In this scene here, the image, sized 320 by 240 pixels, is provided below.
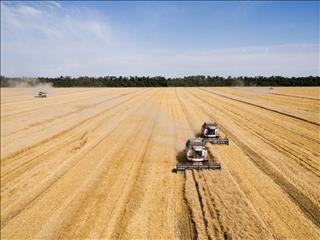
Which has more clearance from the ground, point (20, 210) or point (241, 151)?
point (241, 151)

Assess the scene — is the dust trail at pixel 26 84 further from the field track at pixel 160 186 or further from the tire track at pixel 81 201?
the tire track at pixel 81 201

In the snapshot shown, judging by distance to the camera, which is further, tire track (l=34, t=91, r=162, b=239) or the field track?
tire track (l=34, t=91, r=162, b=239)

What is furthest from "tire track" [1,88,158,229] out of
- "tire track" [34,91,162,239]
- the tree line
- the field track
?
the tree line

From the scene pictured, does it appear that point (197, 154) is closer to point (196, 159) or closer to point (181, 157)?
point (196, 159)

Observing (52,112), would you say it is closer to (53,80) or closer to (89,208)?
(89,208)

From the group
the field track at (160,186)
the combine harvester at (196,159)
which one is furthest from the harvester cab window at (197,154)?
the field track at (160,186)

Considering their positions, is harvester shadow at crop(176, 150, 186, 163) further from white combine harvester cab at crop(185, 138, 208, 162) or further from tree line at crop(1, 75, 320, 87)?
tree line at crop(1, 75, 320, 87)

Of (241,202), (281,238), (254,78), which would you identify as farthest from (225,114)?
(254,78)

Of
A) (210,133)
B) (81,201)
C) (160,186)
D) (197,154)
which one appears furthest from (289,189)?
(210,133)
